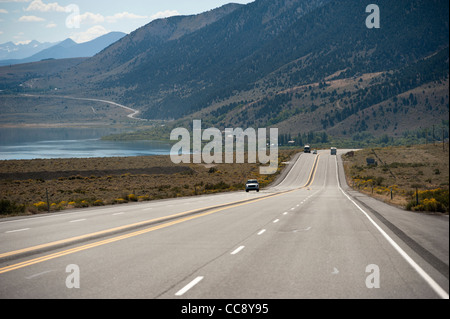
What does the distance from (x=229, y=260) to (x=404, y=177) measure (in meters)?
61.9

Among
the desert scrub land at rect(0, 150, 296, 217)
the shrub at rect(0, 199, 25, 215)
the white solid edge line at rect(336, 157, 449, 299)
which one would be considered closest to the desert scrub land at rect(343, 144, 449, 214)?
the white solid edge line at rect(336, 157, 449, 299)

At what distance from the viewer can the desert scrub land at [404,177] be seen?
65.6 ft

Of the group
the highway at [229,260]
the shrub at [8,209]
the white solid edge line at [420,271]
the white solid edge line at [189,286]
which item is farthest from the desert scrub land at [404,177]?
the shrub at [8,209]

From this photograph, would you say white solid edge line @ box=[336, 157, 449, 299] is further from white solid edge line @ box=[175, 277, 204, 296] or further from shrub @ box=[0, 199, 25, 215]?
shrub @ box=[0, 199, 25, 215]

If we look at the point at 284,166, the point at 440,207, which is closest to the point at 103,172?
the point at 284,166

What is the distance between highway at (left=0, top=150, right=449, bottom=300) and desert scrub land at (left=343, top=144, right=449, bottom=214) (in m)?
2.30

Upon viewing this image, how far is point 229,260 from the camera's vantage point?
1039 centimetres

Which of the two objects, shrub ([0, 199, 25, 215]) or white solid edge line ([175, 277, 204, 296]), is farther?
shrub ([0, 199, 25, 215])

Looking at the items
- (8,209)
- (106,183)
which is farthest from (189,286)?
(106,183)

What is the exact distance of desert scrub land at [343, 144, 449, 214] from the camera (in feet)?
65.6

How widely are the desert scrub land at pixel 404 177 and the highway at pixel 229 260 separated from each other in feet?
7.56

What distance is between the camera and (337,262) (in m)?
9.95
